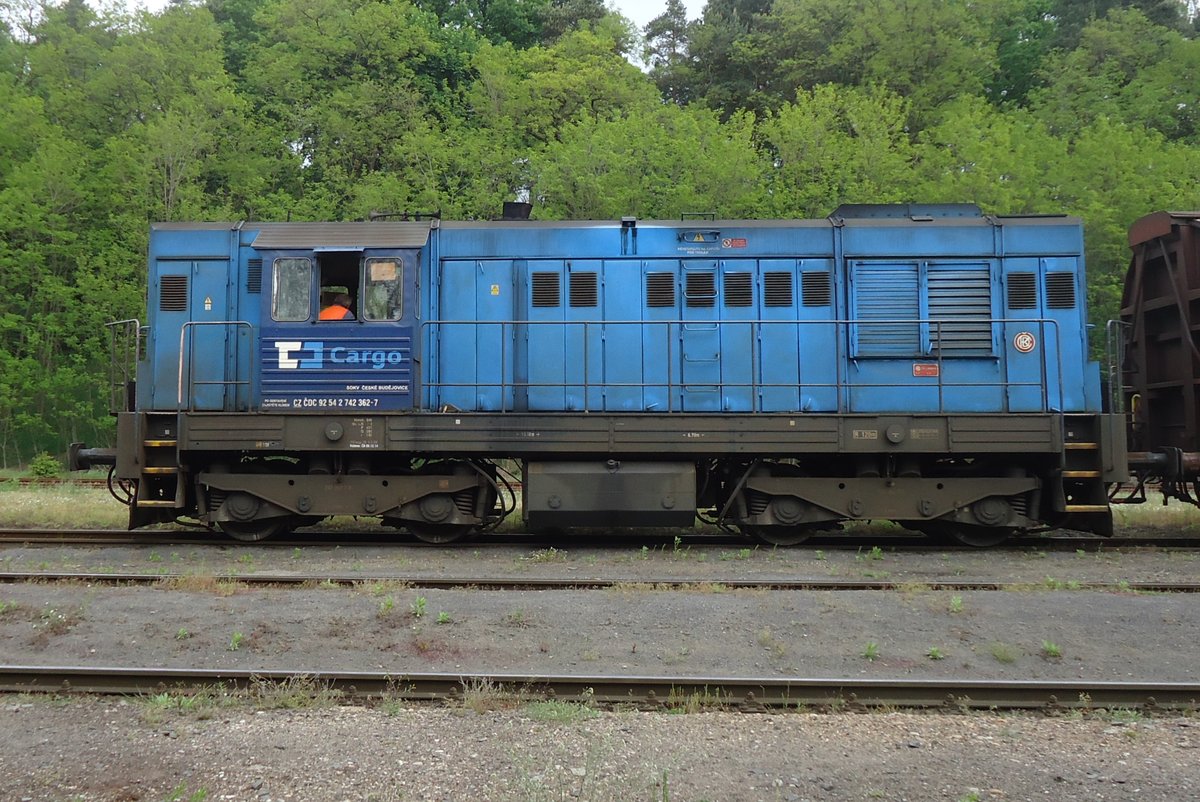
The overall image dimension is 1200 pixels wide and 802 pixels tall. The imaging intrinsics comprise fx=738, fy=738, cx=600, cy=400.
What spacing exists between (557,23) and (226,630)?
32.5 metres

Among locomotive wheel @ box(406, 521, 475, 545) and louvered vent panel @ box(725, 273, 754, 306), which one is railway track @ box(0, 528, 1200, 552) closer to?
locomotive wheel @ box(406, 521, 475, 545)

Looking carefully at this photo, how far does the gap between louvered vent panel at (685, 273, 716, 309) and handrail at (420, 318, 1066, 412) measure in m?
0.33

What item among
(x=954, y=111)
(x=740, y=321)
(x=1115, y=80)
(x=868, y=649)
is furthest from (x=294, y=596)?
(x=1115, y=80)

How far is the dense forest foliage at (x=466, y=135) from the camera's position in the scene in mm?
19156

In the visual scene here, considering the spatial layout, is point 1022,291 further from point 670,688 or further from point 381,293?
point 381,293

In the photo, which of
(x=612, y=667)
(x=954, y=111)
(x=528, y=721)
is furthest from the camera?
(x=954, y=111)

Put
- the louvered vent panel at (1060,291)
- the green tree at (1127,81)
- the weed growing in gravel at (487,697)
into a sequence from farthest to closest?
1. the green tree at (1127,81)
2. the louvered vent panel at (1060,291)
3. the weed growing in gravel at (487,697)

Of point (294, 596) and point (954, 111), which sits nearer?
point (294, 596)

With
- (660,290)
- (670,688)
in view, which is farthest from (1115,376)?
(670,688)

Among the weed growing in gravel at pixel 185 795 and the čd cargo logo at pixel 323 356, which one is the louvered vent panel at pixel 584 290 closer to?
the čd cargo logo at pixel 323 356

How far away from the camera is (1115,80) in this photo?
1034 inches

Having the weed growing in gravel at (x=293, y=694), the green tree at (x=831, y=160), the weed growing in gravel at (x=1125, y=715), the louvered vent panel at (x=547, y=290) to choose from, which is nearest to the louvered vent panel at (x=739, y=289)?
the louvered vent panel at (x=547, y=290)

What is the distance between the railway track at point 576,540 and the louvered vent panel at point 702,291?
115 inches

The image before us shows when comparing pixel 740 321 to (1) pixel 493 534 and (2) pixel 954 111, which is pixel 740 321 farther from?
(2) pixel 954 111
